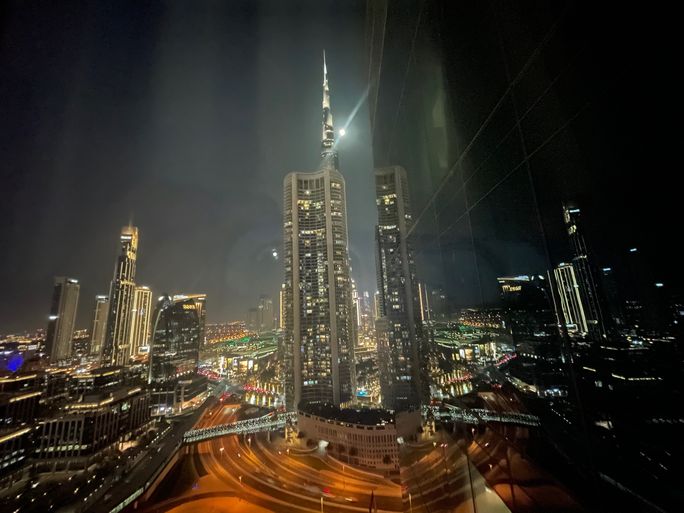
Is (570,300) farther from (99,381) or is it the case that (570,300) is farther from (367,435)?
(99,381)

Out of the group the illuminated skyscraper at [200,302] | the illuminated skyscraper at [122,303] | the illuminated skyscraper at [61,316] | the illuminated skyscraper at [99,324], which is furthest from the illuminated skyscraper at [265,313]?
Result: the illuminated skyscraper at [61,316]

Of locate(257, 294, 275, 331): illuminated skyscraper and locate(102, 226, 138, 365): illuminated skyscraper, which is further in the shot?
locate(257, 294, 275, 331): illuminated skyscraper

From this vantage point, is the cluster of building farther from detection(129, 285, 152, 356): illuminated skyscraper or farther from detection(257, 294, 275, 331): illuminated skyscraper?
detection(257, 294, 275, 331): illuminated skyscraper

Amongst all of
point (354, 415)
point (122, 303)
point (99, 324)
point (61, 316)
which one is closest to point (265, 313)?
point (122, 303)

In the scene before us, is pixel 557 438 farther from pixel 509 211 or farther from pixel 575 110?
pixel 575 110

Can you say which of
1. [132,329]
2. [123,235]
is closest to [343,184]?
[123,235]

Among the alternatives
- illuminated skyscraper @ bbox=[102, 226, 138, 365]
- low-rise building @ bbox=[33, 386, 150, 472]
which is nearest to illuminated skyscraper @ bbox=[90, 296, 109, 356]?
illuminated skyscraper @ bbox=[102, 226, 138, 365]

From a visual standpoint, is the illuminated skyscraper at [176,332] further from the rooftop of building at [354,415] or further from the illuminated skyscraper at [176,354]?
the rooftop of building at [354,415]
